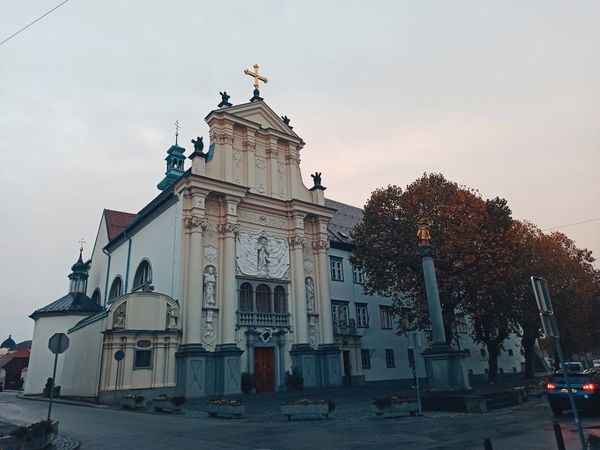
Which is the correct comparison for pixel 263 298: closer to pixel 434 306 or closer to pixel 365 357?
pixel 365 357

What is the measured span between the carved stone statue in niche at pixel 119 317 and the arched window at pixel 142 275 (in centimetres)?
676

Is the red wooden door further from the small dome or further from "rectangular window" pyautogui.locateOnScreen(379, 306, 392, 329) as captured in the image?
the small dome

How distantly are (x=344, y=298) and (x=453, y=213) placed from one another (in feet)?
43.4

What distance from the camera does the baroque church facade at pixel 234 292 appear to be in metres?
24.5

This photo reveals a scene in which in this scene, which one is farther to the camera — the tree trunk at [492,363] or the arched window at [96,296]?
the arched window at [96,296]

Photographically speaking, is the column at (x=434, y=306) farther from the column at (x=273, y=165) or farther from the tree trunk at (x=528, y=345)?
the tree trunk at (x=528, y=345)

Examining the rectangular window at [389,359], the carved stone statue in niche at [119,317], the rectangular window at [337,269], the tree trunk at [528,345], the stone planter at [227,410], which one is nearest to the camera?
the stone planter at [227,410]

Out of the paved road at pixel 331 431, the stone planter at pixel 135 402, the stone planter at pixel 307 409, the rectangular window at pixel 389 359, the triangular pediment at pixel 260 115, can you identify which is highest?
the triangular pediment at pixel 260 115

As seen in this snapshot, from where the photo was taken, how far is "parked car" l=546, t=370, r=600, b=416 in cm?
1377

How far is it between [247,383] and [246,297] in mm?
5346

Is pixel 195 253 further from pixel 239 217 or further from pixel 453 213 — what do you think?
pixel 453 213

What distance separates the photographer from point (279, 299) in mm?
30281

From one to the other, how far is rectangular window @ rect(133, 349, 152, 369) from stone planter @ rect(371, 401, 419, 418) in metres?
13.9

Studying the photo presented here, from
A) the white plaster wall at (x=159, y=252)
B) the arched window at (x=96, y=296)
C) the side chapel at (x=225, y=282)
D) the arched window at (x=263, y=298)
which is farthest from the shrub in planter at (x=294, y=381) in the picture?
the arched window at (x=96, y=296)
